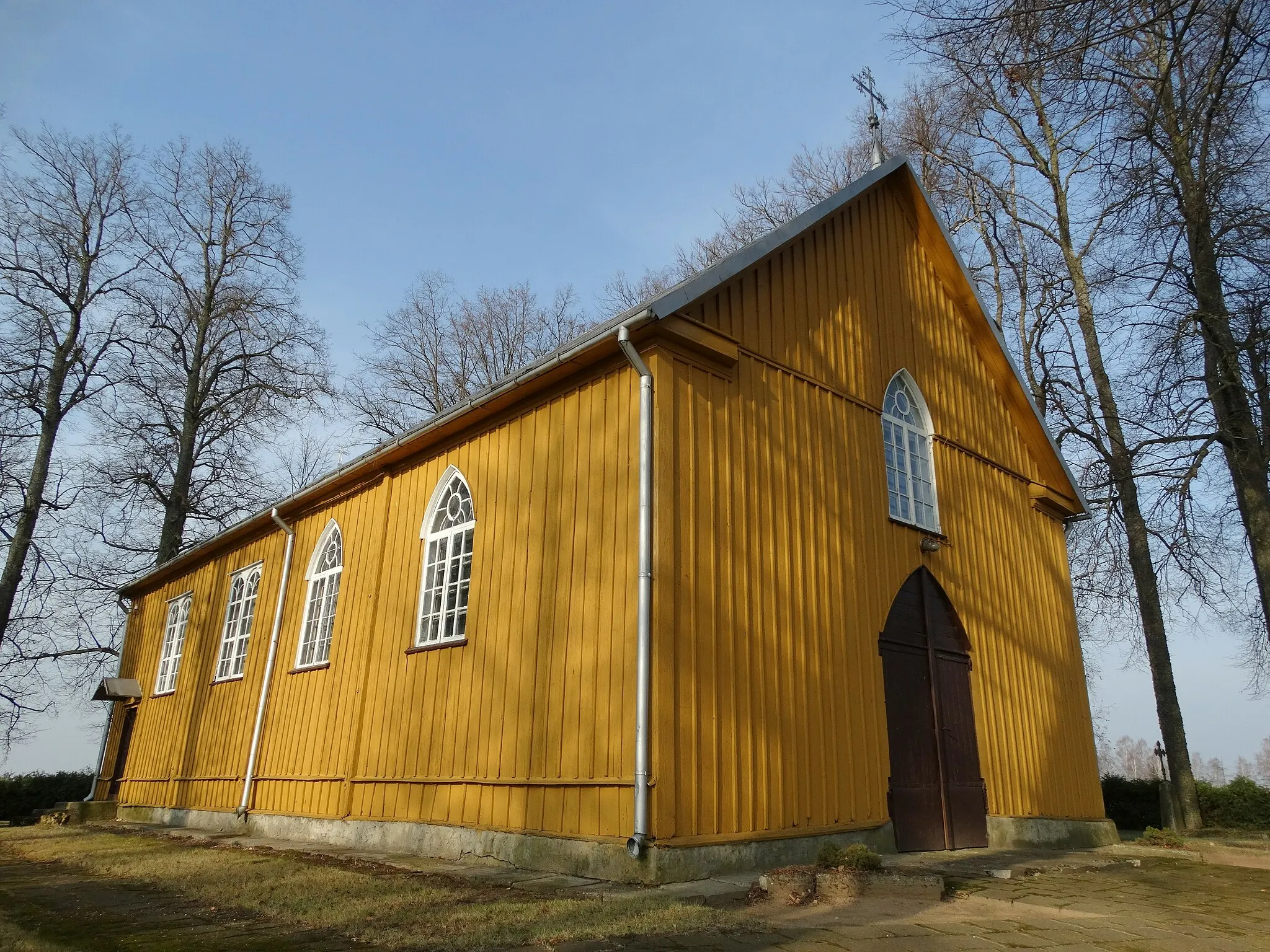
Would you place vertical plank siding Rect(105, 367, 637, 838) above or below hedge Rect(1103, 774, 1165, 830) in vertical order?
above

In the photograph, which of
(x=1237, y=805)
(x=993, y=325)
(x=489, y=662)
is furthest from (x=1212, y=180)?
(x=1237, y=805)

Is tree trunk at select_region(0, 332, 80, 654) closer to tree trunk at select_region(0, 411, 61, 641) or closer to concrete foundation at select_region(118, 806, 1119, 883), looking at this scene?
tree trunk at select_region(0, 411, 61, 641)

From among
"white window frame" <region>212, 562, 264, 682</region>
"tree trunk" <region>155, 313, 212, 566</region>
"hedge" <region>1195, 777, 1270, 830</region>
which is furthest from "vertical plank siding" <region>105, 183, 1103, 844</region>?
"tree trunk" <region>155, 313, 212, 566</region>

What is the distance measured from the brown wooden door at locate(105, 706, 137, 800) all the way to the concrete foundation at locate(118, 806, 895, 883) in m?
9.34

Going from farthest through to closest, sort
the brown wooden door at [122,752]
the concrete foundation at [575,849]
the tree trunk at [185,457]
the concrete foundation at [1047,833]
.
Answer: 1. the tree trunk at [185,457]
2. the brown wooden door at [122,752]
3. the concrete foundation at [1047,833]
4. the concrete foundation at [575,849]

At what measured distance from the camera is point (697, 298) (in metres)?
8.20

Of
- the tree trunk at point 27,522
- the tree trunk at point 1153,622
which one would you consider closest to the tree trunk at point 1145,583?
the tree trunk at point 1153,622

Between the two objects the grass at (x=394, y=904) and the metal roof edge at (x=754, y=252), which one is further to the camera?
the metal roof edge at (x=754, y=252)

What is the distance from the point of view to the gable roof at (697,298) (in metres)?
8.14

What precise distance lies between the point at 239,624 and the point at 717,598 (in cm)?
1044

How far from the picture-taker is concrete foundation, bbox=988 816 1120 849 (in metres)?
10.3

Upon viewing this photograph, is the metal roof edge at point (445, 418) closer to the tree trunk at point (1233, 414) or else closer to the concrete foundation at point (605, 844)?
the concrete foundation at point (605, 844)

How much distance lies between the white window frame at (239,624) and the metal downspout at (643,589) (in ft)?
30.8

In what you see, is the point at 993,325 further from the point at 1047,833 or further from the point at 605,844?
the point at 605,844
